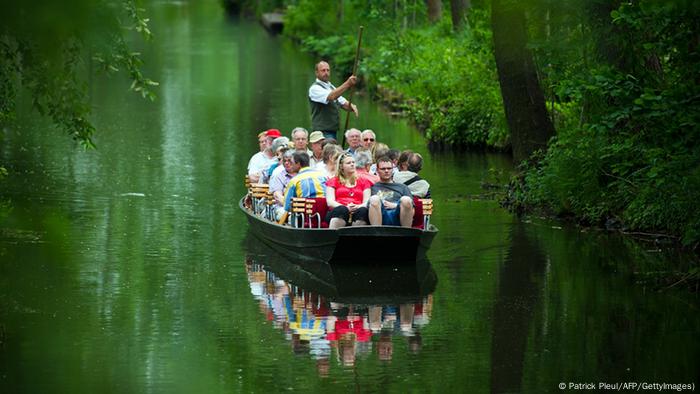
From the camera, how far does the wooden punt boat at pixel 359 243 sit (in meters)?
15.0

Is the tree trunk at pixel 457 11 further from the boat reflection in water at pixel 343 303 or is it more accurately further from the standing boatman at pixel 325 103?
the boat reflection in water at pixel 343 303

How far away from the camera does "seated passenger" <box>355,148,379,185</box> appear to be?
627 inches

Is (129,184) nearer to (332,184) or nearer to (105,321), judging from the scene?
(332,184)

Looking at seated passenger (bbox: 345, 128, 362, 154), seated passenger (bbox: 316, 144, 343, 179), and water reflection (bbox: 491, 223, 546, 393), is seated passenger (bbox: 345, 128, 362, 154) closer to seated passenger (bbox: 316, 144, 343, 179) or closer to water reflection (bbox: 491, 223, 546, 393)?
seated passenger (bbox: 316, 144, 343, 179)

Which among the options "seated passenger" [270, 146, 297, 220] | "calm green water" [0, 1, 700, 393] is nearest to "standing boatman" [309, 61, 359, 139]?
"calm green water" [0, 1, 700, 393]

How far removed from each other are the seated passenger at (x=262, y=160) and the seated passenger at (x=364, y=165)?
2.01m

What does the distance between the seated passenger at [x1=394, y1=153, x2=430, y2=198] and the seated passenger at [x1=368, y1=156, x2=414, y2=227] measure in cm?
53

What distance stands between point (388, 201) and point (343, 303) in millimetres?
2056

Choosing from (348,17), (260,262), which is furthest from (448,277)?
(348,17)

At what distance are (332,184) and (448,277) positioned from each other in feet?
5.28

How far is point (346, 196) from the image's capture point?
15.6 meters

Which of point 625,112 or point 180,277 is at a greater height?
point 625,112

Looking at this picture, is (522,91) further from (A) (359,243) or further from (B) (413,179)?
(A) (359,243)

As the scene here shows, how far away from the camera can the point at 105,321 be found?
12648mm
